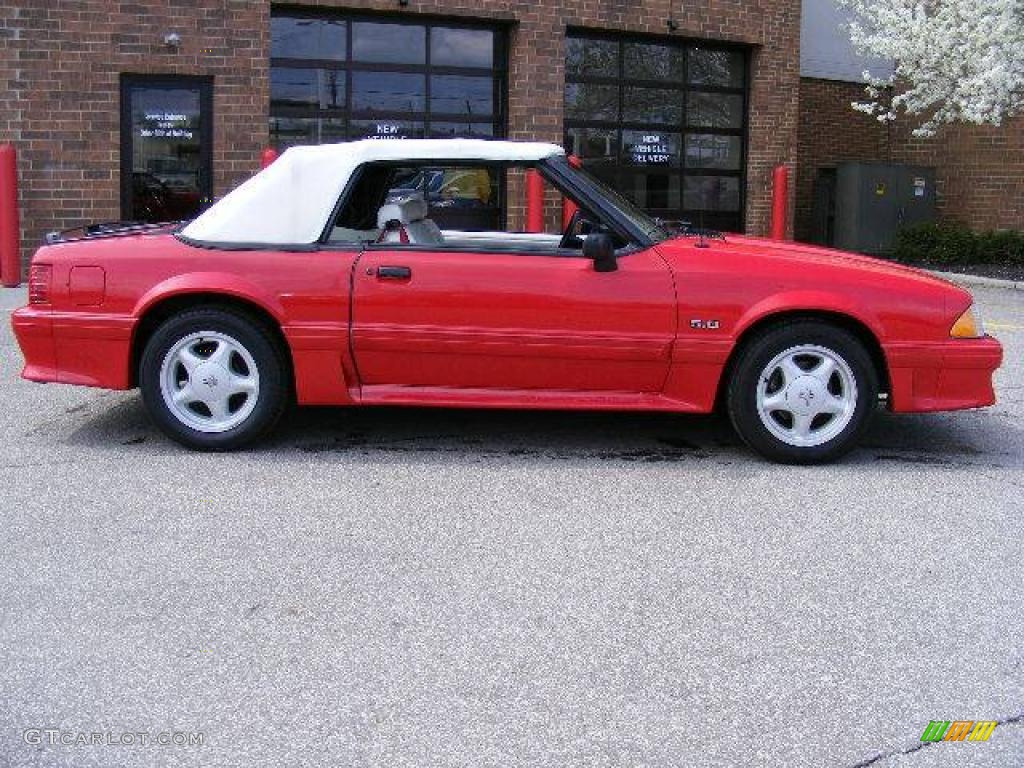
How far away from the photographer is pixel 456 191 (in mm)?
7535

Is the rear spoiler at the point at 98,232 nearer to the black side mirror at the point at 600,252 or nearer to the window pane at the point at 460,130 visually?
the black side mirror at the point at 600,252

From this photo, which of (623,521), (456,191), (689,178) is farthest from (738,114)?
(623,521)

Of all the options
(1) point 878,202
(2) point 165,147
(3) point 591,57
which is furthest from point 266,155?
(1) point 878,202

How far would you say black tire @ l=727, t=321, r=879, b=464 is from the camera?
5.67 metres

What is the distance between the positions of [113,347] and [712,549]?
300 cm

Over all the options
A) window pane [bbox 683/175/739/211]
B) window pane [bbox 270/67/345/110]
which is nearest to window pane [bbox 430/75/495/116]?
window pane [bbox 270/67/345/110]

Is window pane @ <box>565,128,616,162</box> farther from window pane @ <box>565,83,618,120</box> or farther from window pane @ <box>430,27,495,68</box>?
window pane @ <box>430,27,495,68</box>

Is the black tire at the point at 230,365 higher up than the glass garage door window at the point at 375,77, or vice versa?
the glass garage door window at the point at 375,77

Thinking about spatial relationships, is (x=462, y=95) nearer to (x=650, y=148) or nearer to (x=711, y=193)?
(x=650, y=148)

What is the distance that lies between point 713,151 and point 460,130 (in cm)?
373

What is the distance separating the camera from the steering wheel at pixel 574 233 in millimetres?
6113

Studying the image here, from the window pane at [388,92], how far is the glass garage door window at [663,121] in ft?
6.37

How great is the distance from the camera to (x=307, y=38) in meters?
14.2

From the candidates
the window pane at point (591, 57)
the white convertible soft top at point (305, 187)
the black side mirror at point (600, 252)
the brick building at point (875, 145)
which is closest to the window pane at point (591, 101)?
the window pane at point (591, 57)
